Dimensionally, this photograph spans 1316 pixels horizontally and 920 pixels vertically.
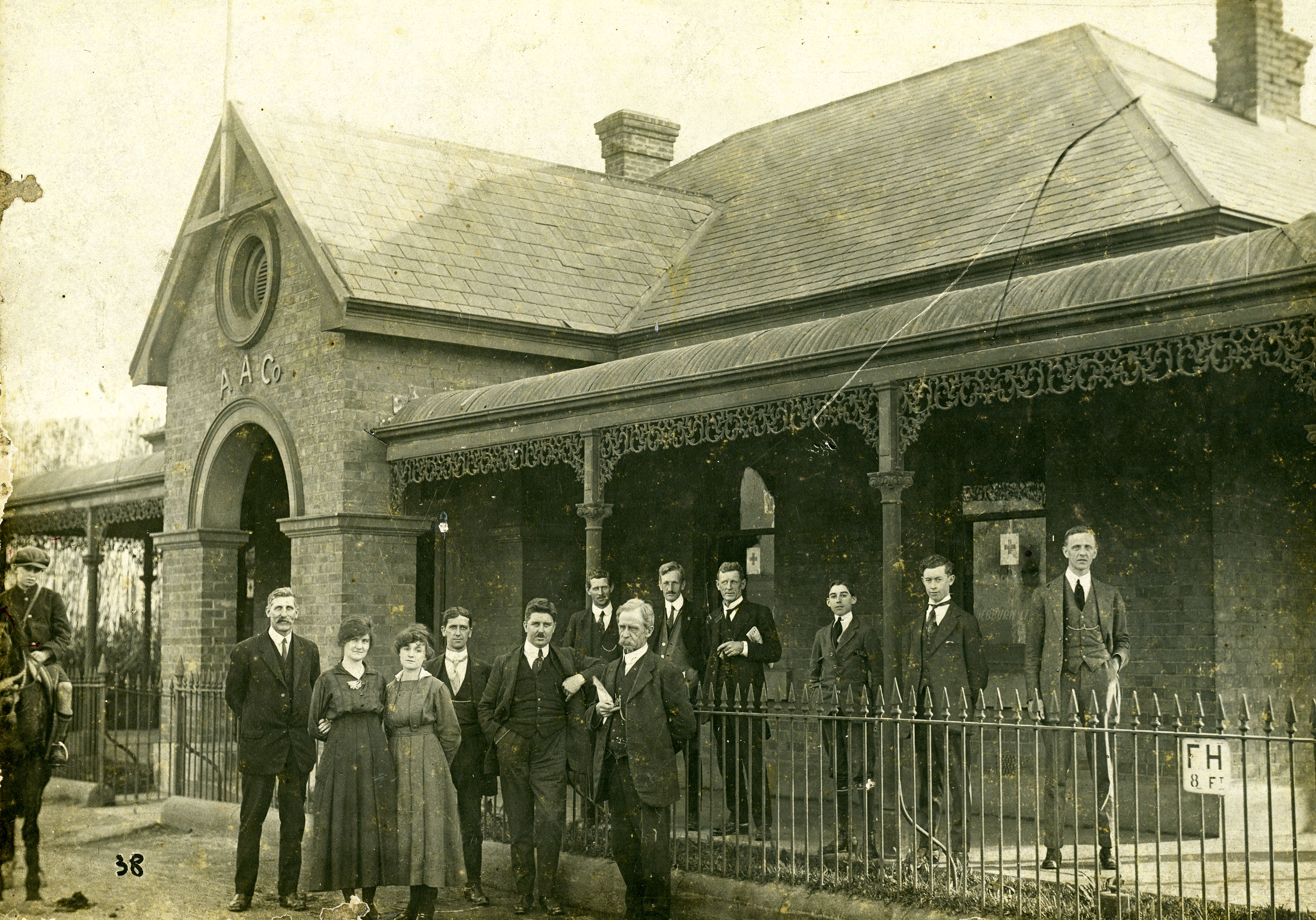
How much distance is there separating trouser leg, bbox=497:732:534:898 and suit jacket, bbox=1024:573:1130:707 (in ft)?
9.55

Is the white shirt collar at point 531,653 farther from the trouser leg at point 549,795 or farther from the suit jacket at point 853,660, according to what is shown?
the suit jacket at point 853,660

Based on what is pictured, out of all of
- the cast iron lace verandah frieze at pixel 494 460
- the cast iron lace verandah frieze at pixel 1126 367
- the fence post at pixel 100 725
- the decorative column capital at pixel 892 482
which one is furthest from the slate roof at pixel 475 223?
the cast iron lace verandah frieze at pixel 1126 367

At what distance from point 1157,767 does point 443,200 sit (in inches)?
439

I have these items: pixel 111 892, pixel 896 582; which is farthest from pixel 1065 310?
pixel 111 892

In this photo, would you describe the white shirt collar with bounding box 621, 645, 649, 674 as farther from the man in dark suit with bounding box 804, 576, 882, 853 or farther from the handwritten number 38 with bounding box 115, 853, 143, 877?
the handwritten number 38 with bounding box 115, 853, 143, 877

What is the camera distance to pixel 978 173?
13.4 meters

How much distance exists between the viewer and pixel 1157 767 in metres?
6.07

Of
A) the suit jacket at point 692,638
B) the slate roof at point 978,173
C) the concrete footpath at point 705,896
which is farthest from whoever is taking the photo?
the slate roof at point 978,173

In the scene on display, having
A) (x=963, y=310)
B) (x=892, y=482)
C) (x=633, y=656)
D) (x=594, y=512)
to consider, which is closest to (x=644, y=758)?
(x=633, y=656)

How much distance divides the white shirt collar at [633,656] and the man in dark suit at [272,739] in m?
2.13

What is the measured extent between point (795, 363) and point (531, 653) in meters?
2.60

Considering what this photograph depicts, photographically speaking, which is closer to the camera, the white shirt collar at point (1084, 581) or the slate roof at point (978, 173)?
the white shirt collar at point (1084, 581)

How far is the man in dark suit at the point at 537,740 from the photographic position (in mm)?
8109

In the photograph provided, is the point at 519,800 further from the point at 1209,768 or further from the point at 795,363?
the point at 1209,768
